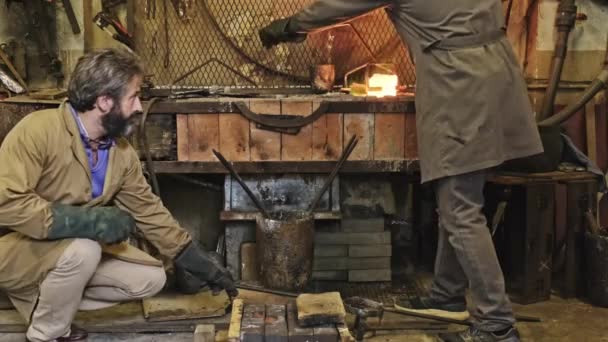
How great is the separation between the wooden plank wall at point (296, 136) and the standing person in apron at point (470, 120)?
60cm

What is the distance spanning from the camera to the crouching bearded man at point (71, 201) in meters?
2.97

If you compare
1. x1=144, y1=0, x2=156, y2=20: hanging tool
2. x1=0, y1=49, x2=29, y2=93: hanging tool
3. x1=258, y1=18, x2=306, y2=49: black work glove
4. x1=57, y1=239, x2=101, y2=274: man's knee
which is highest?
x1=144, y1=0, x2=156, y2=20: hanging tool

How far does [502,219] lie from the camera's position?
4211mm

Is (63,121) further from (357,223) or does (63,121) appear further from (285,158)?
(357,223)

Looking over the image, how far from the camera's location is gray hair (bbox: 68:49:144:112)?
3055mm

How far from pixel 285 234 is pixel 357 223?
59cm


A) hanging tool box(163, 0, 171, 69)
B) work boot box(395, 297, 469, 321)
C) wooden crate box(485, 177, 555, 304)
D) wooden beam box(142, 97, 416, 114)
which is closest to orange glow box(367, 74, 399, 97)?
wooden beam box(142, 97, 416, 114)

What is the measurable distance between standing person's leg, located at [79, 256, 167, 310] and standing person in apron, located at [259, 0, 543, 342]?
1.30m

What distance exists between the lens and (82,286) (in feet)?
10.2

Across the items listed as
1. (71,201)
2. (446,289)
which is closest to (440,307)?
(446,289)

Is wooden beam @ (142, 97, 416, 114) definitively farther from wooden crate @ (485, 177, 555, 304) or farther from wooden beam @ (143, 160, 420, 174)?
wooden crate @ (485, 177, 555, 304)

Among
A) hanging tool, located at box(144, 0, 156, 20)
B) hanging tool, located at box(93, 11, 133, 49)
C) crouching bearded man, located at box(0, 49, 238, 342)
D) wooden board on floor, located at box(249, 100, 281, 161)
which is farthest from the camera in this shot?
hanging tool, located at box(144, 0, 156, 20)

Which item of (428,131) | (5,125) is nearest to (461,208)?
(428,131)

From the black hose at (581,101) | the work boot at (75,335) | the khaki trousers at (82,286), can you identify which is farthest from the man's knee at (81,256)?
the black hose at (581,101)
